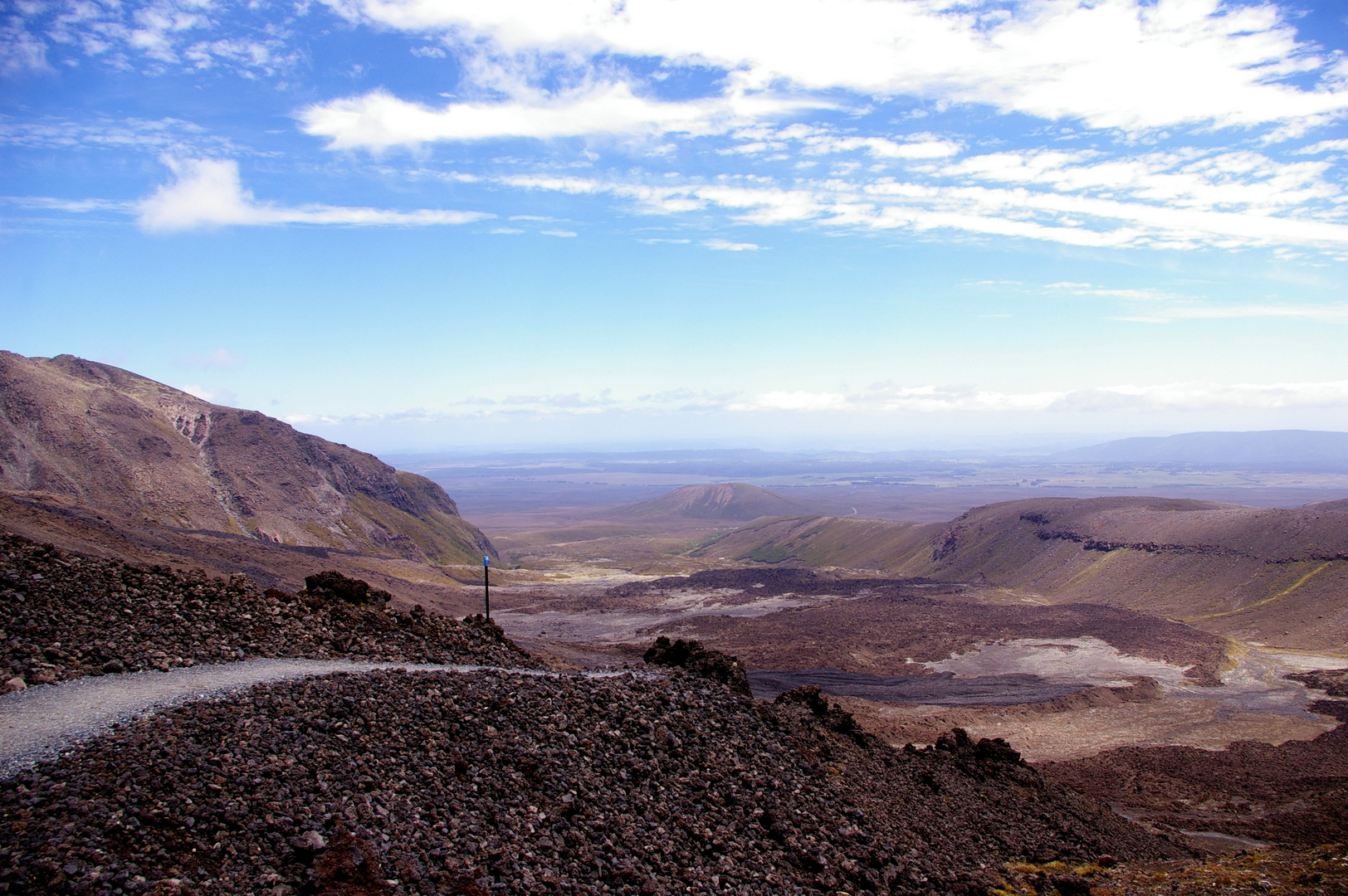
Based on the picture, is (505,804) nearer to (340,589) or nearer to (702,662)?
(702,662)

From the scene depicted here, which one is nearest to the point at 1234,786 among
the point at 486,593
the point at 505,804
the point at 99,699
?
the point at 505,804

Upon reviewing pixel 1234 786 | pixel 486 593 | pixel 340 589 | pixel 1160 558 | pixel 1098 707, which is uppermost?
pixel 340 589

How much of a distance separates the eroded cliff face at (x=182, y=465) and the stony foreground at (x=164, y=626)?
2995 centimetres

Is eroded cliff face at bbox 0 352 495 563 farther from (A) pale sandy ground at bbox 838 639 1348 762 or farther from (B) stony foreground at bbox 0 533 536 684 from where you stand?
(A) pale sandy ground at bbox 838 639 1348 762

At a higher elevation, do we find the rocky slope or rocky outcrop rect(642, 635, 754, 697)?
rocky outcrop rect(642, 635, 754, 697)

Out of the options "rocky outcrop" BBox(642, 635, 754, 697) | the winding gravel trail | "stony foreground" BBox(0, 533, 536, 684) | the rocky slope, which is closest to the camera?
the winding gravel trail

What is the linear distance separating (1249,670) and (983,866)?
35.8 metres

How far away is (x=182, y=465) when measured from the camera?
62156 mm

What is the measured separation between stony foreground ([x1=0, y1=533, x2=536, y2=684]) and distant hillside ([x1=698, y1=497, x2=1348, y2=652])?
53846mm

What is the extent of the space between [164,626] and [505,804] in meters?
8.05

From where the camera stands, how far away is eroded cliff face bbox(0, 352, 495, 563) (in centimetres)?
5291

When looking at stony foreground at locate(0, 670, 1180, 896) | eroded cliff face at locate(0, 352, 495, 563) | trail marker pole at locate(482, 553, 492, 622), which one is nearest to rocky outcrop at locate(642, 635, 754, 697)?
stony foreground at locate(0, 670, 1180, 896)

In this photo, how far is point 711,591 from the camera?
65625mm

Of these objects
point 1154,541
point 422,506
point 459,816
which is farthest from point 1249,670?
point 422,506
